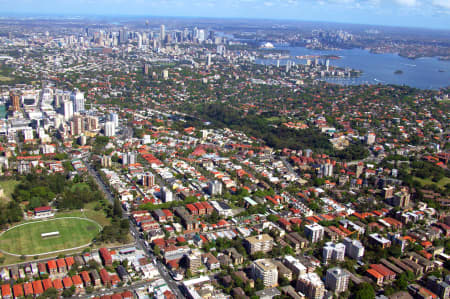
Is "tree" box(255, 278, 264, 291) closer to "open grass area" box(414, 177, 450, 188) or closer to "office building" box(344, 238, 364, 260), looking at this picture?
"office building" box(344, 238, 364, 260)

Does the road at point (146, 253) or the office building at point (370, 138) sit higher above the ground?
the office building at point (370, 138)

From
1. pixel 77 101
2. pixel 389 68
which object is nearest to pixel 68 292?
pixel 77 101

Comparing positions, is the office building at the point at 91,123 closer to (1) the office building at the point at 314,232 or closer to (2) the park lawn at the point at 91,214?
(2) the park lawn at the point at 91,214

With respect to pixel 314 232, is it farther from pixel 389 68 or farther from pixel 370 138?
pixel 389 68

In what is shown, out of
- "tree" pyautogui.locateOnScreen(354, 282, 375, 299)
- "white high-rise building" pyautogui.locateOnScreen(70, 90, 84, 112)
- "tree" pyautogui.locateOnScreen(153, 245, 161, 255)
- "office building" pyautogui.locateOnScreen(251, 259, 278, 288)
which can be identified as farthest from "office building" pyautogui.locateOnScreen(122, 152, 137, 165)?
"tree" pyautogui.locateOnScreen(354, 282, 375, 299)

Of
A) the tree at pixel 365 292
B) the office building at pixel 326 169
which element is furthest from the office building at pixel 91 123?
the tree at pixel 365 292

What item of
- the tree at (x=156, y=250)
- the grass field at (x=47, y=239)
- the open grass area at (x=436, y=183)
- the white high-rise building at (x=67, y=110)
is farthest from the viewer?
the white high-rise building at (x=67, y=110)
